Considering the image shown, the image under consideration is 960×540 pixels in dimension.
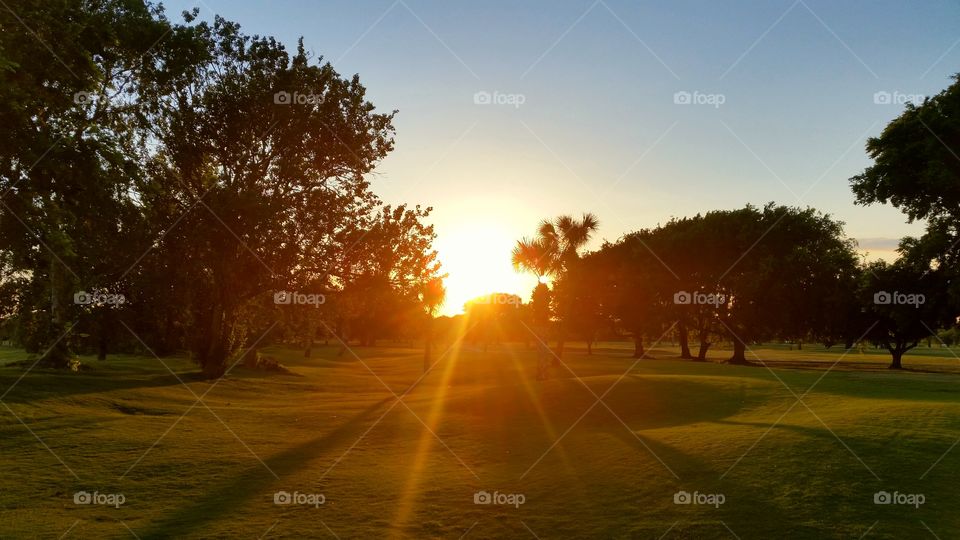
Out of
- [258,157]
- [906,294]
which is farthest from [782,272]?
[258,157]

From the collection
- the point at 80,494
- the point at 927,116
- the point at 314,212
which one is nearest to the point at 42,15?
the point at 80,494

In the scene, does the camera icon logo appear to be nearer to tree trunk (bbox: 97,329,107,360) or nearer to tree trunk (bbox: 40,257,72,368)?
tree trunk (bbox: 40,257,72,368)

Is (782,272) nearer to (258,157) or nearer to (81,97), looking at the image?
(258,157)

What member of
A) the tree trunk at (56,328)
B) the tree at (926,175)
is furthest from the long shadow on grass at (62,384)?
the tree at (926,175)

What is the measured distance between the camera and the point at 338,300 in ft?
132

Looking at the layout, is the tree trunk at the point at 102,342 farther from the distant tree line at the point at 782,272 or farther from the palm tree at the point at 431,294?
the distant tree line at the point at 782,272

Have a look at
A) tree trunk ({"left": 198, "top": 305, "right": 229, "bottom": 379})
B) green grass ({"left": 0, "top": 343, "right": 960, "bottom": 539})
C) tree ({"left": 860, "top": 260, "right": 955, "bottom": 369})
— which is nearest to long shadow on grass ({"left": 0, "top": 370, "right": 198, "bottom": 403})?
green grass ({"left": 0, "top": 343, "right": 960, "bottom": 539})

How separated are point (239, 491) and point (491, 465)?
19.9 ft

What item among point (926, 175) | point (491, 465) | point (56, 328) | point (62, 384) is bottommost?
point (491, 465)

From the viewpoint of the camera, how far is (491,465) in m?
16.0

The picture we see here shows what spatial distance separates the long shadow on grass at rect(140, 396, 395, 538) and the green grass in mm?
58

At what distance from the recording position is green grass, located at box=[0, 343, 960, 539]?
424 inches

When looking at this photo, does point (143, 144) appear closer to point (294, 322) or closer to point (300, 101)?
point (300, 101)

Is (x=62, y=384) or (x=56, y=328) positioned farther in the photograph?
(x=62, y=384)
